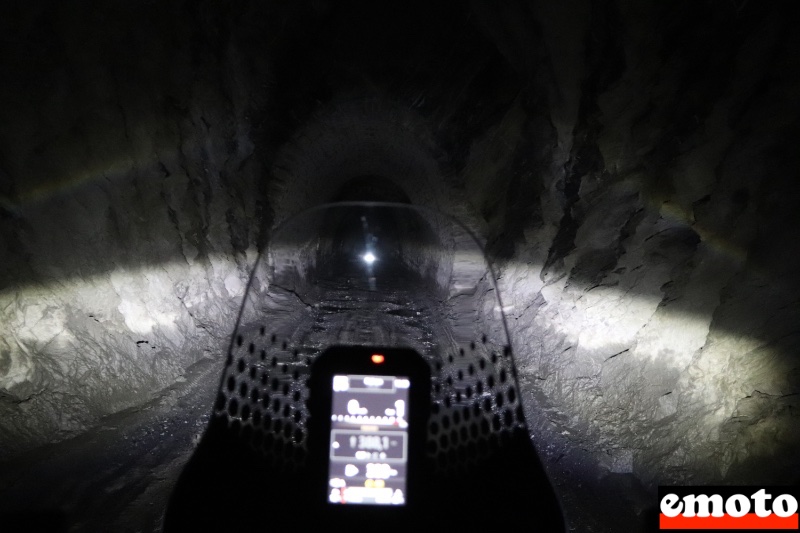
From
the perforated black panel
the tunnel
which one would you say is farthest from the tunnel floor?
the perforated black panel

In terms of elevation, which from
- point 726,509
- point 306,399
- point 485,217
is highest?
point 485,217

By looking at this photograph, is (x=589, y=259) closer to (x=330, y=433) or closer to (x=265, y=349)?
(x=330, y=433)

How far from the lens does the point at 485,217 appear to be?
602cm

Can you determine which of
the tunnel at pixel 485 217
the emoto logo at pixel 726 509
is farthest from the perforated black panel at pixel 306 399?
the emoto logo at pixel 726 509

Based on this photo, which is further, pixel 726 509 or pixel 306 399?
pixel 306 399

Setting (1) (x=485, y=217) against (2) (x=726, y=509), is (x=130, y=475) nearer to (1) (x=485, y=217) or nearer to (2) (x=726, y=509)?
(2) (x=726, y=509)

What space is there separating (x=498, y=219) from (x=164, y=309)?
3666 millimetres

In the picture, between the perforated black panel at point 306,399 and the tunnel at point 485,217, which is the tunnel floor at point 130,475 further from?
the perforated black panel at point 306,399

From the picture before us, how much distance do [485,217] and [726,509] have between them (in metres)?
4.09

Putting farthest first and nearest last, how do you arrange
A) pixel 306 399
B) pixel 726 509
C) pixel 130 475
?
pixel 306 399
pixel 130 475
pixel 726 509

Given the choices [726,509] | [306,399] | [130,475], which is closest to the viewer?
[726,509]

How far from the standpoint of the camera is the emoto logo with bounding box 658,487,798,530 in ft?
7.56

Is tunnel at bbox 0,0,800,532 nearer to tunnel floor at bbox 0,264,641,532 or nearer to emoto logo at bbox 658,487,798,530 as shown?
tunnel floor at bbox 0,264,641,532

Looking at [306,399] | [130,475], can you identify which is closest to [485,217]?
[306,399]
